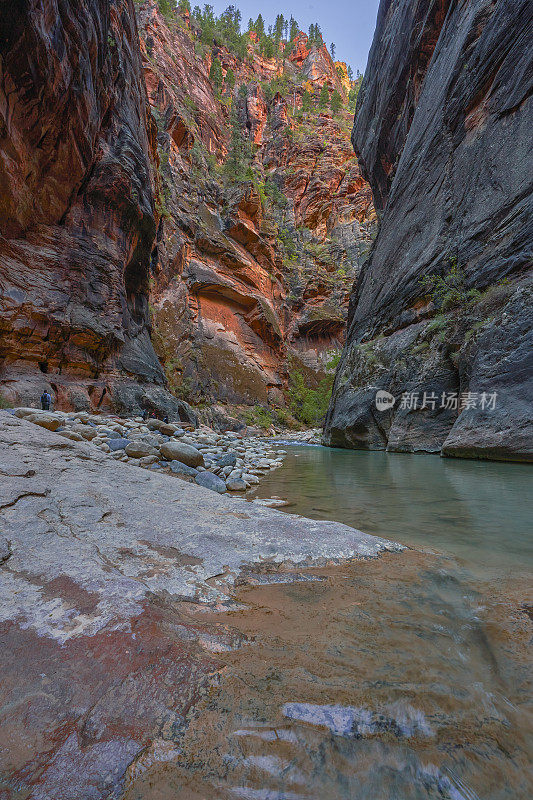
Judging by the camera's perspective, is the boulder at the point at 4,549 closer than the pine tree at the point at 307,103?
Yes

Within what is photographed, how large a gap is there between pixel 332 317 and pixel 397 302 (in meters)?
18.2

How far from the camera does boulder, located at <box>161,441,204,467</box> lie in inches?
155

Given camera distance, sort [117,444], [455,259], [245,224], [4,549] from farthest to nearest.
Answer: [245,224], [455,259], [117,444], [4,549]

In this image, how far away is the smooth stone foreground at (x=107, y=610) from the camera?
18.7 inches

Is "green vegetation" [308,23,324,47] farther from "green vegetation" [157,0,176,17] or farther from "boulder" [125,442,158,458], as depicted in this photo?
"boulder" [125,442,158,458]

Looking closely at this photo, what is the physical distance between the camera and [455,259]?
712cm

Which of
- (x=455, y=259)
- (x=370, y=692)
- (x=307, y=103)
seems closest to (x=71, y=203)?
(x=455, y=259)

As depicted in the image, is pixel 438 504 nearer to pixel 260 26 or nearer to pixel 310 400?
pixel 310 400

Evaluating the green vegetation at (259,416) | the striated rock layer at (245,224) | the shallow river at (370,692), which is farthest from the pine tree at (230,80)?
the shallow river at (370,692)

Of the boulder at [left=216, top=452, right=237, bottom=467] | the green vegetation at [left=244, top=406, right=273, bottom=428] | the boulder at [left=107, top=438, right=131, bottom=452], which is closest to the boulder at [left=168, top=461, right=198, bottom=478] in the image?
the boulder at [left=216, top=452, right=237, bottom=467]

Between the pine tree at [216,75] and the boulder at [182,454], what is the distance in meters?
41.1

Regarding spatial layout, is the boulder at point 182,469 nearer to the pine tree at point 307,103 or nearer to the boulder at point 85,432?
the boulder at point 85,432

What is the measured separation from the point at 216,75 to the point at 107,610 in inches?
1742

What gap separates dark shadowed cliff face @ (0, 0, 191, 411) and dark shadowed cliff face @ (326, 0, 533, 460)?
7.25 meters
